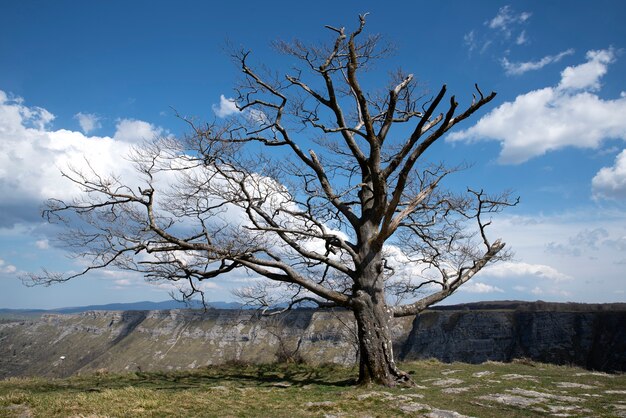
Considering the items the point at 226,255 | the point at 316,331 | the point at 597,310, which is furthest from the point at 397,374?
the point at 316,331

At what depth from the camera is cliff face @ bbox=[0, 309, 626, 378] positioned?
299ft

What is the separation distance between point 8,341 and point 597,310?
650 feet

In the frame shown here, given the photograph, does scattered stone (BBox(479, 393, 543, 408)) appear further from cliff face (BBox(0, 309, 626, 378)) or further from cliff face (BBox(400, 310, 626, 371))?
cliff face (BBox(400, 310, 626, 371))

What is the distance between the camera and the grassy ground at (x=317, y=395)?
27.6 feet

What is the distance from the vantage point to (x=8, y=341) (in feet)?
553

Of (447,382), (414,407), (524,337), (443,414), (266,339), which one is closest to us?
(443,414)

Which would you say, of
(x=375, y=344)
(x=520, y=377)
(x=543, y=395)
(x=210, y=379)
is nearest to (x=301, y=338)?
(x=210, y=379)

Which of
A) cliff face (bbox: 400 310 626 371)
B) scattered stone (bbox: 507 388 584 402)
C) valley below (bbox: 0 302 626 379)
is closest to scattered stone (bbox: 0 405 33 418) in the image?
scattered stone (bbox: 507 388 584 402)

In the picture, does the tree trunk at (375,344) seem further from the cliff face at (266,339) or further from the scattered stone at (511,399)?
the cliff face at (266,339)

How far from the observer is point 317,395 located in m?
10.9

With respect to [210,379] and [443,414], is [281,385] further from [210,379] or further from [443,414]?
[443,414]

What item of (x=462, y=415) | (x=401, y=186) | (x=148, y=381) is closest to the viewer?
(x=462, y=415)

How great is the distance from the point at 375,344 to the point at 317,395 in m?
2.45

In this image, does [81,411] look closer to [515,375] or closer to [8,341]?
[515,375]
